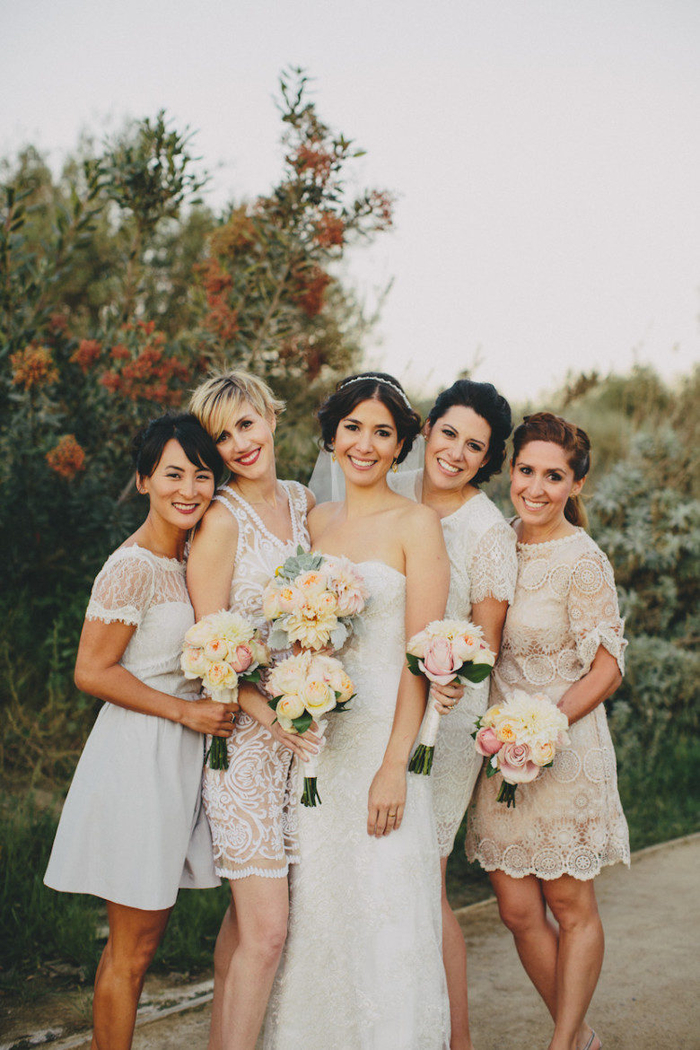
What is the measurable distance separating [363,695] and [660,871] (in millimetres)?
3454

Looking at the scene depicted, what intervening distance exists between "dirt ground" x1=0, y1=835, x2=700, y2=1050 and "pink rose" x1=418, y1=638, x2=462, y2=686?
141 centimetres

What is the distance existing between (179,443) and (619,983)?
3224 mm

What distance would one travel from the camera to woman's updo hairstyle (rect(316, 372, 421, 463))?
3074 mm

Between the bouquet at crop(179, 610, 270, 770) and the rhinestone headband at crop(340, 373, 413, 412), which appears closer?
the bouquet at crop(179, 610, 270, 770)

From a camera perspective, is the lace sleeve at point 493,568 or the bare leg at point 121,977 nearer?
the bare leg at point 121,977

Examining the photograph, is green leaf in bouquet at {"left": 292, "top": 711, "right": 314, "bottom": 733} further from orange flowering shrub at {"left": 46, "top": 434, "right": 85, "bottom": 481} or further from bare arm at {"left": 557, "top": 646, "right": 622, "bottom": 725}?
orange flowering shrub at {"left": 46, "top": 434, "right": 85, "bottom": 481}

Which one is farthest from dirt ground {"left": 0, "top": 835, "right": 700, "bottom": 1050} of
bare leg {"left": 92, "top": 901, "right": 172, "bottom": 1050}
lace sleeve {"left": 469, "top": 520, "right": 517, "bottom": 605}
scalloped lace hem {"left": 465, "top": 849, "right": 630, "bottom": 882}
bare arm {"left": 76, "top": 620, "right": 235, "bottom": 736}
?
lace sleeve {"left": 469, "top": 520, "right": 517, "bottom": 605}

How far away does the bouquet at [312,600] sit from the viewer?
2.59m

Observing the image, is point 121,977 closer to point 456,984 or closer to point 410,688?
point 456,984

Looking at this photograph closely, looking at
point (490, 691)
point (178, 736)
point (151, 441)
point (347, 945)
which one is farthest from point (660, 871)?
point (151, 441)

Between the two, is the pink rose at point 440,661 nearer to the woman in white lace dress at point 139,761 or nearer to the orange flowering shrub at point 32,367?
the woman in white lace dress at point 139,761
